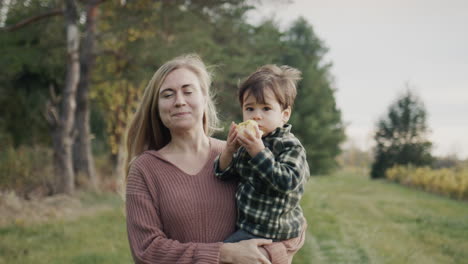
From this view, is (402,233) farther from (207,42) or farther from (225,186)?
(207,42)

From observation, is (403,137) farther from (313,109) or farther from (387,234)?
(387,234)

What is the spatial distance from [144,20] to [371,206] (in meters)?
8.31

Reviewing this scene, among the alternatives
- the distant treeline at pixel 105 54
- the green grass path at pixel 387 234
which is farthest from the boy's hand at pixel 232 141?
the distant treeline at pixel 105 54

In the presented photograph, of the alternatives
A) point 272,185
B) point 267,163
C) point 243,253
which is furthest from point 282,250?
point 267,163

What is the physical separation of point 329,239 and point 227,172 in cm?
489

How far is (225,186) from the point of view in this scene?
251cm

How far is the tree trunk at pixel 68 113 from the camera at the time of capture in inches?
415

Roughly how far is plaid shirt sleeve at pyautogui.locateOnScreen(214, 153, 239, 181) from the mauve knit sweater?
4 cm

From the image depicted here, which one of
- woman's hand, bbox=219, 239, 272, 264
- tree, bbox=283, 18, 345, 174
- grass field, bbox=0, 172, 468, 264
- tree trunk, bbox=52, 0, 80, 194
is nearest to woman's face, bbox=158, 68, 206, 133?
woman's hand, bbox=219, 239, 272, 264

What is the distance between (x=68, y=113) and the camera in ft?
36.0

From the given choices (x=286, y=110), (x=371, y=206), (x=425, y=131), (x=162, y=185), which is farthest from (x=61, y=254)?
(x=425, y=131)

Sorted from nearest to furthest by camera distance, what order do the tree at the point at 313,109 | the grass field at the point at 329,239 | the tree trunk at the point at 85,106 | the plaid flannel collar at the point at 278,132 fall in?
1. the plaid flannel collar at the point at 278,132
2. the grass field at the point at 329,239
3. the tree trunk at the point at 85,106
4. the tree at the point at 313,109

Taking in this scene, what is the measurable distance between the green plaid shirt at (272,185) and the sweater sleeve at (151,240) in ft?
0.87

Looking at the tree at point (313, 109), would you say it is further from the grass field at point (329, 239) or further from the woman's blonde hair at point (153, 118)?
the woman's blonde hair at point (153, 118)
